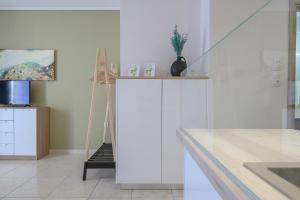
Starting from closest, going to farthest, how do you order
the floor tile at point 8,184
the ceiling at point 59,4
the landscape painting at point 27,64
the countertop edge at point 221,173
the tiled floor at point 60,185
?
the countertop edge at point 221,173 < the tiled floor at point 60,185 < the floor tile at point 8,184 < the ceiling at point 59,4 < the landscape painting at point 27,64

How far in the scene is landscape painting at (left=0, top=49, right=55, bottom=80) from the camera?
506 cm

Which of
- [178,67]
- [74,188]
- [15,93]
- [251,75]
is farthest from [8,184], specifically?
[251,75]

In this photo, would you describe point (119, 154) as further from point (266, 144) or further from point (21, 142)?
point (21, 142)

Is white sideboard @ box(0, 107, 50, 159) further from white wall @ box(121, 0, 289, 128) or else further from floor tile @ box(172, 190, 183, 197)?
white wall @ box(121, 0, 289, 128)

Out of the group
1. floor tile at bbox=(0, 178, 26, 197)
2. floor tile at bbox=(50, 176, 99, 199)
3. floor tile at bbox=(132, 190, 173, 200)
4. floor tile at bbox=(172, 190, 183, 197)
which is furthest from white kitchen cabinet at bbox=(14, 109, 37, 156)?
floor tile at bbox=(172, 190, 183, 197)

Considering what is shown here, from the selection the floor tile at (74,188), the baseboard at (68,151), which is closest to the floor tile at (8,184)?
the floor tile at (74,188)

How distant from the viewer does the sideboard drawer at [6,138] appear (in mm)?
4586

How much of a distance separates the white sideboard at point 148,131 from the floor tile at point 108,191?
118mm

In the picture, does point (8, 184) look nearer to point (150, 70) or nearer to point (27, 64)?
point (150, 70)

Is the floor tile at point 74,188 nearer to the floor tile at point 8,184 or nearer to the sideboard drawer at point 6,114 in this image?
the floor tile at point 8,184

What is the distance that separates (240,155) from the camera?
1062 millimetres

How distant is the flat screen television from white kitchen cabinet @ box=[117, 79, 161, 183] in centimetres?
260

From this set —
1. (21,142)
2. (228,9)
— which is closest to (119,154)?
(228,9)

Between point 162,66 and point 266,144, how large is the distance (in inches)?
92.6
